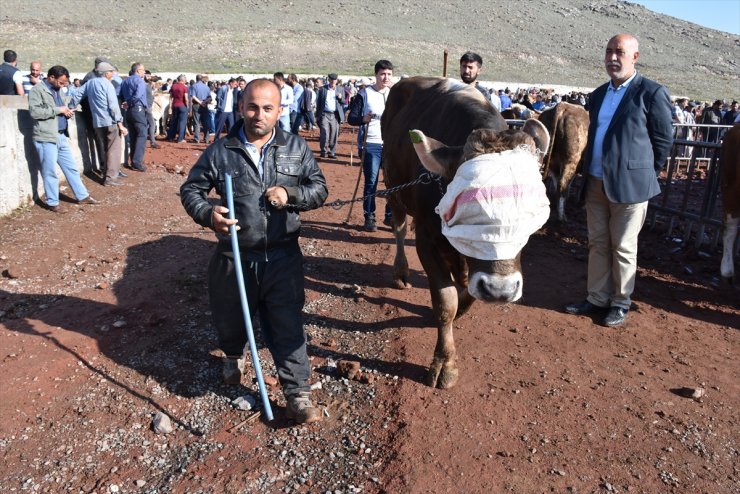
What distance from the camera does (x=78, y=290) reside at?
5.86 meters

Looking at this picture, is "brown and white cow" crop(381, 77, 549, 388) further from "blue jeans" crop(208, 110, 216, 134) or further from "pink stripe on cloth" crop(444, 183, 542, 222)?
"blue jeans" crop(208, 110, 216, 134)

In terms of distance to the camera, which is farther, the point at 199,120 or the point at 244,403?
the point at 199,120

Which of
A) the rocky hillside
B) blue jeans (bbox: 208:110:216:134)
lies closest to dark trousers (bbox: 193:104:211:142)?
blue jeans (bbox: 208:110:216:134)

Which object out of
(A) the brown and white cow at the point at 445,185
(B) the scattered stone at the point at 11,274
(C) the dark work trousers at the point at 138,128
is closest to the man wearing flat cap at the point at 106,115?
(C) the dark work trousers at the point at 138,128

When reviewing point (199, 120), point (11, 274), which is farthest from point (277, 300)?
point (199, 120)

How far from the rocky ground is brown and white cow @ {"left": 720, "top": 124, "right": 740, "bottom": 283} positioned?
250 millimetres

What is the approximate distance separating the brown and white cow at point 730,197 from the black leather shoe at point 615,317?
2.18m

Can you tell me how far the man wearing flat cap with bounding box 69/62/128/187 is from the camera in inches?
394

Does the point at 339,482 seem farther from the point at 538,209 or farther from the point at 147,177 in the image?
the point at 147,177

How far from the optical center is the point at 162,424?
3682 mm

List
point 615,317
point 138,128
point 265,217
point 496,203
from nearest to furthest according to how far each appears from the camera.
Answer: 1. point 496,203
2. point 265,217
3. point 615,317
4. point 138,128

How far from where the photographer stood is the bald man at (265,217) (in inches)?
142

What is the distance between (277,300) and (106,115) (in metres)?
7.95

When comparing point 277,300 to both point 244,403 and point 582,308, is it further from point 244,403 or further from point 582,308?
point 582,308
